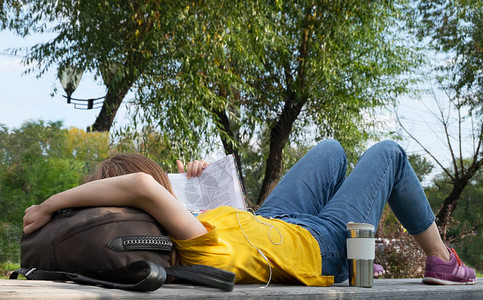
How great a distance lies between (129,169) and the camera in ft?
6.47

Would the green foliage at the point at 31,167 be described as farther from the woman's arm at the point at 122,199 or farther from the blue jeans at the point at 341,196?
the woman's arm at the point at 122,199

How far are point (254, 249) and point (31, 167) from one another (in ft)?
34.8

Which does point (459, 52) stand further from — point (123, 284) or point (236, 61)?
point (123, 284)

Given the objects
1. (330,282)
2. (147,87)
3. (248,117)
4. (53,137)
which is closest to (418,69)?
(248,117)

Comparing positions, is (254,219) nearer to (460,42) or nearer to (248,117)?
(248,117)

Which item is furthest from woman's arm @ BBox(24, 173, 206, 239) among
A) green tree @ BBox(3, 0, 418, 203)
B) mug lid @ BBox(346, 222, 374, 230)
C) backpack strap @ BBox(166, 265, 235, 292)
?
green tree @ BBox(3, 0, 418, 203)

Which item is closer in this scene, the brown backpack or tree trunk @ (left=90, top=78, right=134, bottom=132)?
the brown backpack

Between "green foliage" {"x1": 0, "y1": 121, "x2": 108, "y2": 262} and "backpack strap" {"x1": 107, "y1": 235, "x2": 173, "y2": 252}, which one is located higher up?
"green foliage" {"x1": 0, "y1": 121, "x2": 108, "y2": 262}

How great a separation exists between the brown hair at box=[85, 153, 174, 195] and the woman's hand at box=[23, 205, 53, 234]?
0.22 m

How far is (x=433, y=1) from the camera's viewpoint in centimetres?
1448

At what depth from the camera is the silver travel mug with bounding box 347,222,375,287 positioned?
6.81 ft

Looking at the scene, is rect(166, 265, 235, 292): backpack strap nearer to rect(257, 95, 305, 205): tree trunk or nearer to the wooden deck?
the wooden deck

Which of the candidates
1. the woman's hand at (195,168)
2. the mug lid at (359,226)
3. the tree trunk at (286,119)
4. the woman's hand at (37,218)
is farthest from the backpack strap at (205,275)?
the tree trunk at (286,119)

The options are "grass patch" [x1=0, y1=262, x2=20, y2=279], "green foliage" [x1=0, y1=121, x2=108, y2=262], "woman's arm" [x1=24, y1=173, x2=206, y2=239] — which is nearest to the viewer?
"woman's arm" [x1=24, y1=173, x2=206, y2=239]
